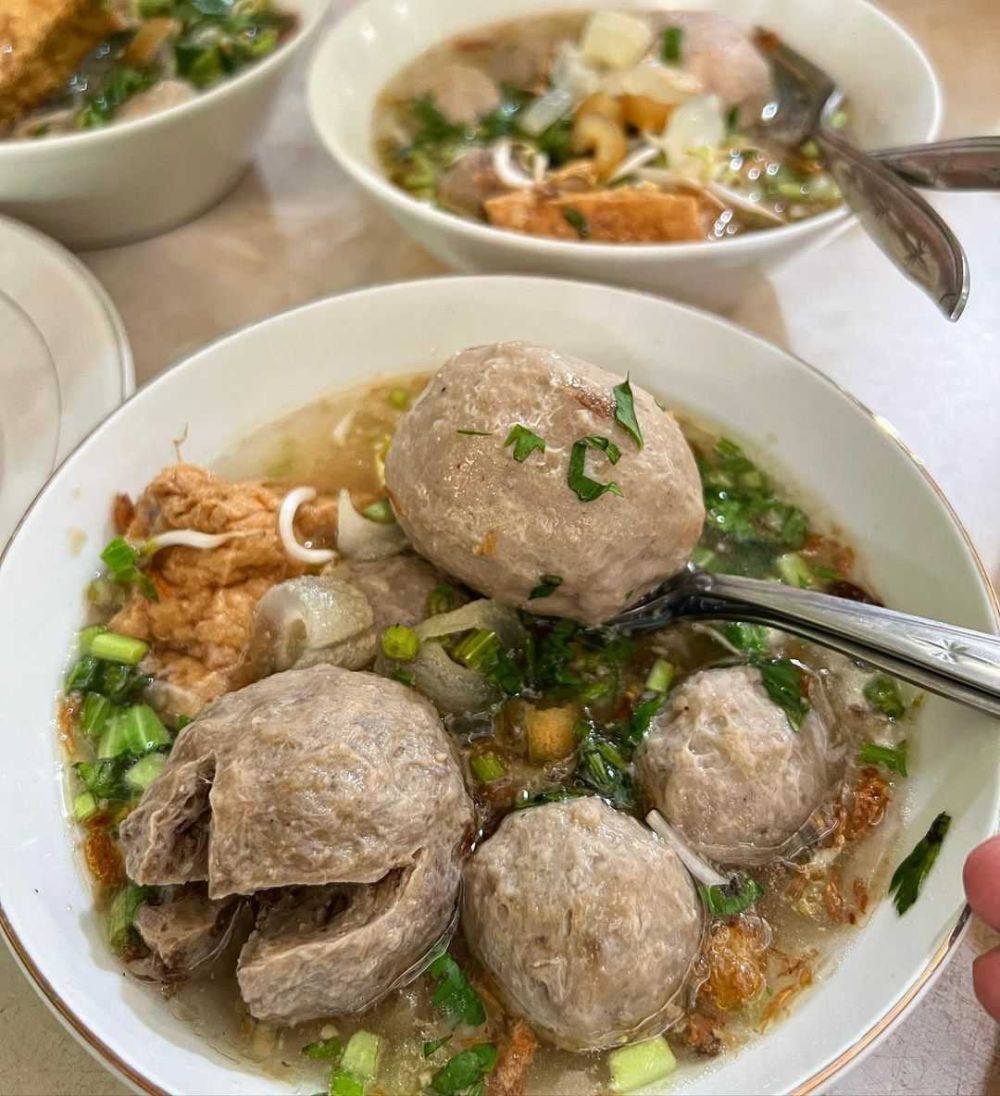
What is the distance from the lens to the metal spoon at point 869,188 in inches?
69.3

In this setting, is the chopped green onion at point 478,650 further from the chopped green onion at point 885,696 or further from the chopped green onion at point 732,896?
the chopped green onion at point 885,696

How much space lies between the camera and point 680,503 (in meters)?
1.45

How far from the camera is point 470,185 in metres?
2.34

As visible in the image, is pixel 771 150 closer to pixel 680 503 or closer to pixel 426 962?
pixel 680 503

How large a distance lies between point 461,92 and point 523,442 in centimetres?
166

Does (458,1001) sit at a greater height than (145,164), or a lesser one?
lesser

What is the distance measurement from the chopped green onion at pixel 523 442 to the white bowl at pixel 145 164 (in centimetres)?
124

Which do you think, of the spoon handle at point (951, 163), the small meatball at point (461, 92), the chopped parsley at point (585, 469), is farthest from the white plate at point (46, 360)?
the spoon handle at point (951, 163)

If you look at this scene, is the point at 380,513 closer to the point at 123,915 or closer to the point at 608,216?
the point at 123,915

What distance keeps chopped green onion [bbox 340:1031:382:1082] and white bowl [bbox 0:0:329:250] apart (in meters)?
1.81

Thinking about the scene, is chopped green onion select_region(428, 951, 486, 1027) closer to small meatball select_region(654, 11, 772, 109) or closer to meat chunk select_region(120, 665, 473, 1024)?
meat chunk select_region(120, 665, 473, 1024)

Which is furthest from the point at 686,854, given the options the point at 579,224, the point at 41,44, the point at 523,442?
the point at 41,44

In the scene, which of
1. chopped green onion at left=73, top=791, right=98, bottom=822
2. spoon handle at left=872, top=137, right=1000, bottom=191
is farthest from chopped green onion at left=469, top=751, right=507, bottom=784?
spoon handle at left=872, top=137, right=1000, bottom=191

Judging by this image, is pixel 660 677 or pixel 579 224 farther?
pixel 579 224
